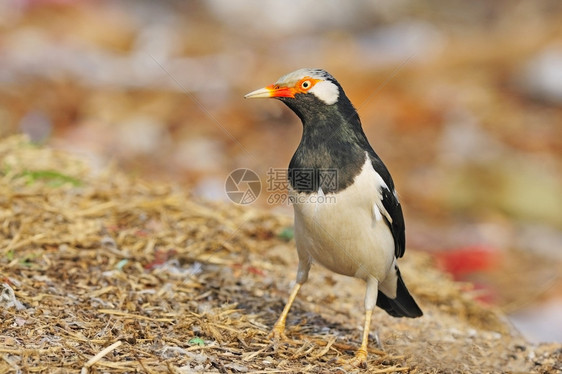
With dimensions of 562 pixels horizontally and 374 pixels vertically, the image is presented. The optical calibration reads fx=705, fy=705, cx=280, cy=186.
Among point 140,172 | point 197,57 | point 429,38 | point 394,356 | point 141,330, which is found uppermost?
point 429,38

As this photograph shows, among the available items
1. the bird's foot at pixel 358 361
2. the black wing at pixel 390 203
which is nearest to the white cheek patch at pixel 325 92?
the black wing at pixel 390 203

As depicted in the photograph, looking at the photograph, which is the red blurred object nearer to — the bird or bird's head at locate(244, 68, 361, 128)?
the bird

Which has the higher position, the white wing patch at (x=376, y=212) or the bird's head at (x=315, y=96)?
the bird's head at (x=315, y=96)

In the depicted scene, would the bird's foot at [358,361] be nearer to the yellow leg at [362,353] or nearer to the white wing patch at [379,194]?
the yellow leg at [362,353]

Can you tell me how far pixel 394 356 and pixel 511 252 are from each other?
500 cm

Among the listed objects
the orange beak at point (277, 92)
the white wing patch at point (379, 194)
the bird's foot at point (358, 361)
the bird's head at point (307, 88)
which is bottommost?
the bird's foot at point (358, 361)

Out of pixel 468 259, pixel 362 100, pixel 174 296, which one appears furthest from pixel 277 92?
pixel 362 100

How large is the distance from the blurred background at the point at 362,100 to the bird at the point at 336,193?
237cm

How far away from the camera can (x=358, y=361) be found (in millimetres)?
3951

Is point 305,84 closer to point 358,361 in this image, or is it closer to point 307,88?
point 307,88

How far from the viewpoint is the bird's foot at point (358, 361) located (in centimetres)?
392

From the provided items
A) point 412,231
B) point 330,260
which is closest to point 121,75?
point 412,231

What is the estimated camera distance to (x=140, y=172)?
8961 millimetres

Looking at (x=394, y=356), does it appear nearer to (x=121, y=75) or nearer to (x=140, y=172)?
(x=140, y=172)
